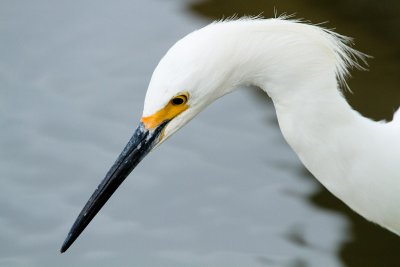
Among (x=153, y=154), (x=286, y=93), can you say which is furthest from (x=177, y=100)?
(x=153, y=154)

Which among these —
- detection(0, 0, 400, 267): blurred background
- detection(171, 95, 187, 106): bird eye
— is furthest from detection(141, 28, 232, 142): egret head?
detection(0, 0, 400, 267): blurred background

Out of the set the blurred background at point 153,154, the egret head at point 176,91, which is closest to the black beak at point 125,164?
the egret head at point 176,91

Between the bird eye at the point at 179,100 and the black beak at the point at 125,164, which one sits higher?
the bird eye at the point at 179,100

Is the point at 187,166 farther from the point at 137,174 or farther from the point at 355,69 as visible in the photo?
the point at 355,69

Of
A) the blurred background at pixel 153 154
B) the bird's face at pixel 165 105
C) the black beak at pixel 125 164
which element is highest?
the bird's face at pixel 165 105

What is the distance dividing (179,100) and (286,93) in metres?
0.31

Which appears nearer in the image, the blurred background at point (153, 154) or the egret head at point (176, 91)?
the egret head at point (176, 91)

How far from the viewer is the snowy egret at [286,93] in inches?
92.6

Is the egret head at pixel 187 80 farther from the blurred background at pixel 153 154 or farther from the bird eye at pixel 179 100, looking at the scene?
the blurred background at pixel 153 154

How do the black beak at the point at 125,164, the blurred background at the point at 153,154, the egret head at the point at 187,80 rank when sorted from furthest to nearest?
the blurred background at the point at 153,154 < the black beak at the point at 125,164 < the egret head at the point at 187,80

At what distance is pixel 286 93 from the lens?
8.11ft

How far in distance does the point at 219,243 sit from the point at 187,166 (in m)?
0.53

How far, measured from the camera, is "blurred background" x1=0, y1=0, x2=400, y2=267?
12.7 ft

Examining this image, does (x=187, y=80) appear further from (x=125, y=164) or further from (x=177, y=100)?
(x=125, y=164)
